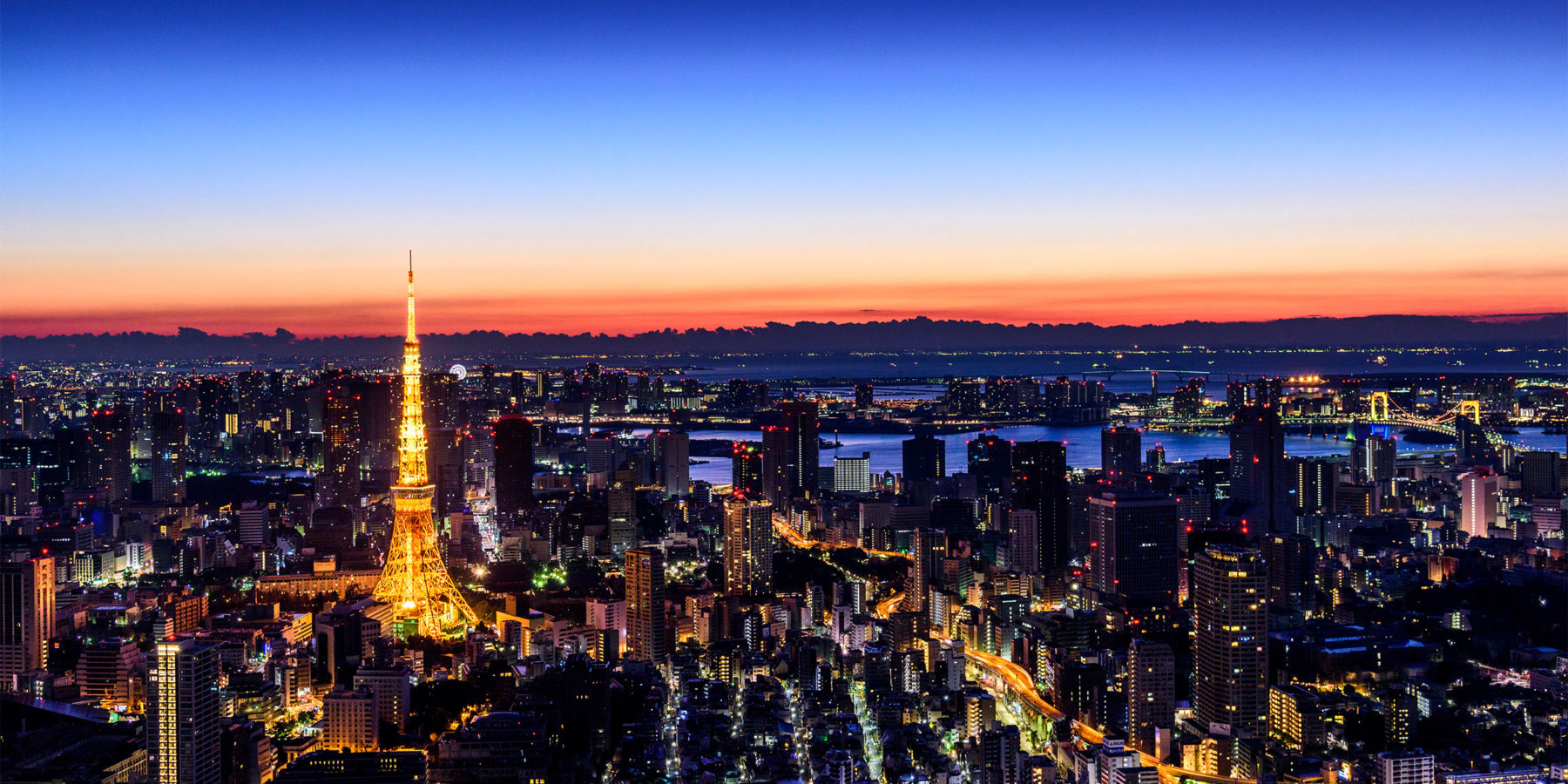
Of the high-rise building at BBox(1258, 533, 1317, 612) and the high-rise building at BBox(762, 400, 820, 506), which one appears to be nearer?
the high-rise building at BBox(1258, 533, 1317, 612)

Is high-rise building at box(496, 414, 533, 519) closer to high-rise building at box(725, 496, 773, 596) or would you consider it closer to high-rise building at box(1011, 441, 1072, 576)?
high-rise building at box(725, 496, 773, 596)

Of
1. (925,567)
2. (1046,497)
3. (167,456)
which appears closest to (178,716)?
(925,567)

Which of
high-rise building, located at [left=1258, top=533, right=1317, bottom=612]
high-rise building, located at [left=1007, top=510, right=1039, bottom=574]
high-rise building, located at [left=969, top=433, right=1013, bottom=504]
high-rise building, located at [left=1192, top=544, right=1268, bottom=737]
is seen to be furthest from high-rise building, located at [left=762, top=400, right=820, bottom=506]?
high-rise building, located at [left=1192, top=544, right=1268, bottom=737]

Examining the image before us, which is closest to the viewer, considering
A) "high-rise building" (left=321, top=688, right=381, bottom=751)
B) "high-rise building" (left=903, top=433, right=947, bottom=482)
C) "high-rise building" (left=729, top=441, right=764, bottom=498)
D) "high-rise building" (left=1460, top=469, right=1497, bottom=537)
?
"high-rise building" (left=321, top=688, right=381, bottom=751)

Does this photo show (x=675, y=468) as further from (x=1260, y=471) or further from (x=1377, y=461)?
(x=1377, y=461)

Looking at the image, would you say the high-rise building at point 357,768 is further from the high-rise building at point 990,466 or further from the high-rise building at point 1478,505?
the high-rise building at point 1478,505

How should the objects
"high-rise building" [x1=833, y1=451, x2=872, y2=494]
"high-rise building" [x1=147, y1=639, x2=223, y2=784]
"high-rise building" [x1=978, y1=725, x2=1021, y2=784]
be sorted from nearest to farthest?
"high-rise building" [x1=147, y1=639, x2=223, y2=784]
"high-rise building" [x1=978, y1=725, x2=1021, y2=784]
"high-rise building" [x1=833, y1=451, x2=872, y2=494]
